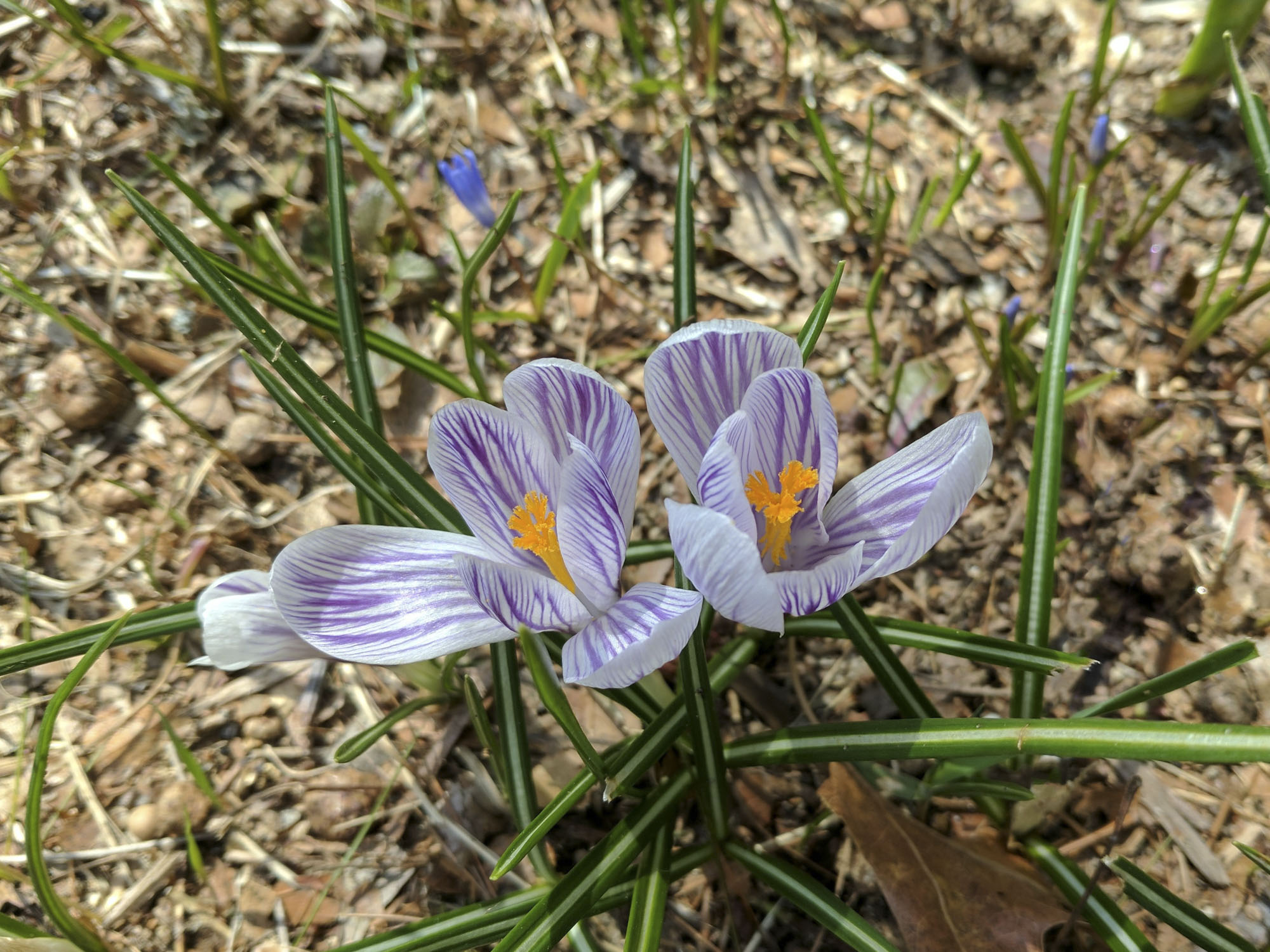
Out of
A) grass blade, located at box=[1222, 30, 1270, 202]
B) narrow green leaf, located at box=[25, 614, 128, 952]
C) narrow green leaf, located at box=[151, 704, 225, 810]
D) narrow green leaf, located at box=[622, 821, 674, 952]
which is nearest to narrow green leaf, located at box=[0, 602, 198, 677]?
narrow green leaf, located at box=[25, 614, 128, 952]

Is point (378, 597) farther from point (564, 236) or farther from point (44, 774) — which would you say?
point (564, 236)

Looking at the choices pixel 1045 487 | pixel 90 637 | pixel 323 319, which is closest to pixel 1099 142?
pixel 1045 487

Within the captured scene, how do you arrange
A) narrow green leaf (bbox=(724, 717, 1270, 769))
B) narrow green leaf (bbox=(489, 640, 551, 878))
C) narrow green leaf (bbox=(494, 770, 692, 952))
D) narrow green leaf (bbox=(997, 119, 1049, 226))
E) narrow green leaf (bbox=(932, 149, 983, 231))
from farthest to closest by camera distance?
narrow green leaf (bbox=(997, 119, 1049, 226)) → narrow green leaf (bbox=(932, 149, 983, 231)) → narrow green leaf (bbox=(489, 640, 551, 878)) → narrow green leaf (bbox=(494, 770, 692, 952)) → narrow green leaf (bbox=(724, 717, 1270, 769))

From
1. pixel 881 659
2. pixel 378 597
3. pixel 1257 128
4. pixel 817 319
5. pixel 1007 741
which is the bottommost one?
pixel 881 659

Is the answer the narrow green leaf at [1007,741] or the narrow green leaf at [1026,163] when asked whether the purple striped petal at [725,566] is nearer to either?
the narrow green leaf at [1007,741]

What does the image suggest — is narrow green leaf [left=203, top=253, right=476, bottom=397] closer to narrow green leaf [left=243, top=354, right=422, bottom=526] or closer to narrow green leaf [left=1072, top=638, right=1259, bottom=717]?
narrow green leaf [left=243, top=354, right=422, bottom=526]
